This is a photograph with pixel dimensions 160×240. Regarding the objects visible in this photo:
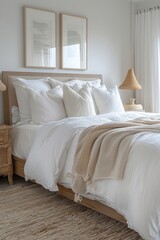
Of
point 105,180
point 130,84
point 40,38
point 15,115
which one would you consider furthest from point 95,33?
point 105,180

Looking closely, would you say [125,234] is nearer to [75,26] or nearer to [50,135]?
[50,135]

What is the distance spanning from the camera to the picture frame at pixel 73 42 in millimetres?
4434

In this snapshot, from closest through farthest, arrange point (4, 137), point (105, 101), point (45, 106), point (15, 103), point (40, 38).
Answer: point (4, 137)
point (45, 106)
point (15, 103)
point (105, 101)
point (40, 38)

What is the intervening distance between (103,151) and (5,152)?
144 centimetres

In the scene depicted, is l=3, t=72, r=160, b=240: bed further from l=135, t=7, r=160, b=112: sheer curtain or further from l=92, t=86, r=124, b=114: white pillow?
l=135, t=7, r=160, b=112: sheer curtain

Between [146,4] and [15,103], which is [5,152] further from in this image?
[146,4]

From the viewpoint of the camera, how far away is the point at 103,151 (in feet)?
8.10

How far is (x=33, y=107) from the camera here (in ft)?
11.8

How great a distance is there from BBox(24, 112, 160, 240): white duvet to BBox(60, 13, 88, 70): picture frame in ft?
5.08

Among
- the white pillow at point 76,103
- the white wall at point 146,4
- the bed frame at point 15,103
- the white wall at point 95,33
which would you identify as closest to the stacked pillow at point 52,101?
the white pillow at point 76,103

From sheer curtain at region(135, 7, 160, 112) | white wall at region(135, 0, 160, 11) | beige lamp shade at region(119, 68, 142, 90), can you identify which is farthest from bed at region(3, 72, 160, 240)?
white wall at region(135, 0, 160, 11)

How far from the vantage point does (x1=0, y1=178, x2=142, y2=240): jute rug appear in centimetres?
238

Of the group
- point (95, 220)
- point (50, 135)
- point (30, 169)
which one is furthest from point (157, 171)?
point (30, 169)

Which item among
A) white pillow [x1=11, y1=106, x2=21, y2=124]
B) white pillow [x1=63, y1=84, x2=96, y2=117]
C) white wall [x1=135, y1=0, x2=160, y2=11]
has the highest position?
white wall [x1=135, y1=0, x2=160, y2=11]
